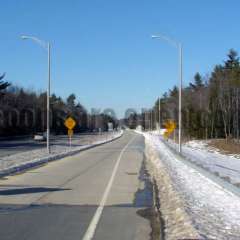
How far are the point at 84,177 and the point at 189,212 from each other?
11.9 metres

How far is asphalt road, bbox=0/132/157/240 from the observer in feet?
34.9

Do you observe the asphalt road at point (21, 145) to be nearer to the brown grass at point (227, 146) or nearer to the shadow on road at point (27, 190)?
the brown grass at point (227, 146)

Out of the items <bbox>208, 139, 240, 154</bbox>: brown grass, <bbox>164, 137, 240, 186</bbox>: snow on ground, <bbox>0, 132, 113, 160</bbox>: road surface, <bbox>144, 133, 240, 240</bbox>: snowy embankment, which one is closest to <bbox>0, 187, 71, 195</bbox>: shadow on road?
<bbox>144, 133, 240, 240</bbox>: snowy embankment

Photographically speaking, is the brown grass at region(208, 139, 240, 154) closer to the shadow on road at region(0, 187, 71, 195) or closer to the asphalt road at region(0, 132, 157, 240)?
the asphalt road at region(0, 132, 157, 240)

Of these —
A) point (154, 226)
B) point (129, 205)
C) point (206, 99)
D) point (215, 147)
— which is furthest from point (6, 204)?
point (206, 99)

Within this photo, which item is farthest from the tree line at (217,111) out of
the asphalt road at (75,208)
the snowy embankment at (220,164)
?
the asphalt road at (75,208)

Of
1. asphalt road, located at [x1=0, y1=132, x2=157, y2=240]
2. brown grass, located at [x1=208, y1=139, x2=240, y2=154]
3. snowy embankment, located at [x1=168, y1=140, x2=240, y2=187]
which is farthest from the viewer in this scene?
brown grass, located at [x1=208, y1=139, x2=240, y2=154]

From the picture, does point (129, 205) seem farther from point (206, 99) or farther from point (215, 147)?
point (206, 99)

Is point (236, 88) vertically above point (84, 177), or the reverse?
point (236, 88)

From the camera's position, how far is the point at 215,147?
68.2 meters

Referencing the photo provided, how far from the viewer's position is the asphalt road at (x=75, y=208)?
419 inches

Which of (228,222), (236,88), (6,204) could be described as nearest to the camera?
(228,222)

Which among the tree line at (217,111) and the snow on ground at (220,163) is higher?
the tree line at (217,111)

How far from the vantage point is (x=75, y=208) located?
14.0 metres
